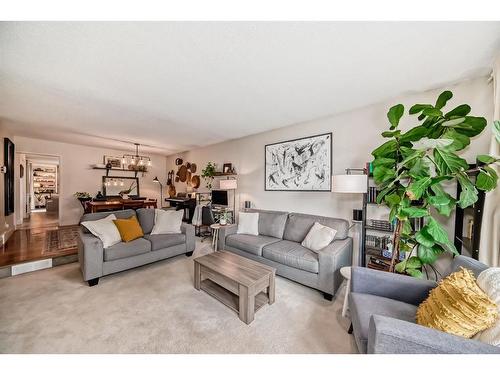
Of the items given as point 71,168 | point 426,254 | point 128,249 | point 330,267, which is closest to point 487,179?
point 426,254

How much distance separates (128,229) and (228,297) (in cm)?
182

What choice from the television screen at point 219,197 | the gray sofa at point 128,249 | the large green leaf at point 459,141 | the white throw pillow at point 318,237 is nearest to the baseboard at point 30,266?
the gray sofa at point 128,249

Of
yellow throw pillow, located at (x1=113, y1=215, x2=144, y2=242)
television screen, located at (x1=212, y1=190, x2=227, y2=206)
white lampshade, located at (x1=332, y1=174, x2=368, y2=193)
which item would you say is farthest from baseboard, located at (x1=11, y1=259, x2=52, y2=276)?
white lampshade, located at (x1=332, y1=174, x2=368, y2=193)

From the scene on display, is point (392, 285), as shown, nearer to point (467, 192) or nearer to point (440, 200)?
point (440, 200)

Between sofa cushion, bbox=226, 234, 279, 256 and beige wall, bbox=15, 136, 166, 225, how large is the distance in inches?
204

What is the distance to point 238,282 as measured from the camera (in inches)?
69.9

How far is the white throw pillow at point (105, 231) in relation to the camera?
2.47 meters

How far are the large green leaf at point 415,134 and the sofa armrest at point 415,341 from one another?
1.50 metres

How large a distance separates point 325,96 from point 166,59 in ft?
6.11

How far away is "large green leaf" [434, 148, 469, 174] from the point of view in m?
1.42
